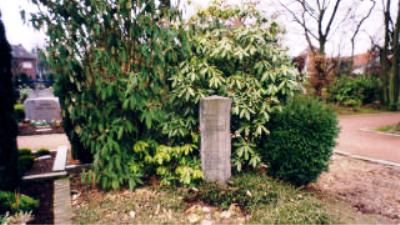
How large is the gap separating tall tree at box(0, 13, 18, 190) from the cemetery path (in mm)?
4310

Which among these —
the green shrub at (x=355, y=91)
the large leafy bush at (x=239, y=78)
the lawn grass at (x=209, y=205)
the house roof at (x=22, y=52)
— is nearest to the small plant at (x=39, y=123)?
the lawn grass at (x=209, y=205)

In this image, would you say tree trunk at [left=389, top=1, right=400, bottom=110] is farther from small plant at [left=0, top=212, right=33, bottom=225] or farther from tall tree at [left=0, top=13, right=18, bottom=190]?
small plant at [left=0, top=212, right=33, bottom=225]

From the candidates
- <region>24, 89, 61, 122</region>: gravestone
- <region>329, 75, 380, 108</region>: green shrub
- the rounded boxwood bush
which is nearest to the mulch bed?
the rounded boxwood bush

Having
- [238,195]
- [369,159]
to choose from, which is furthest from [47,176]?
[369,159]

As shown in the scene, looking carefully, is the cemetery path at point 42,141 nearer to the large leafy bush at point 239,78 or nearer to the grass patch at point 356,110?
the large leafy bush at point 239,78

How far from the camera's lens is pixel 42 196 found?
441cm

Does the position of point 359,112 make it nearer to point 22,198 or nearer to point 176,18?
point 176,18

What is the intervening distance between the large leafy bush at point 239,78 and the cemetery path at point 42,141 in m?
5.33

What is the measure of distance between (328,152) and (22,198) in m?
4.31

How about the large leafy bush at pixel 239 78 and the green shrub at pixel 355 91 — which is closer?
the large leafy bush at pixel 239 78

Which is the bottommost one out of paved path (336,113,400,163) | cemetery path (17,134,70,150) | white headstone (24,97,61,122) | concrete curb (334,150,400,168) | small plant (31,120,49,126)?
paved path (336,113,400,163)

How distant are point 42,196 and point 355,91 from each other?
70.3ft

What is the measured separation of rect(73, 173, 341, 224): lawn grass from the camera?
12.0ft

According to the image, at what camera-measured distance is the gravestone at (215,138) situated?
169 inches
